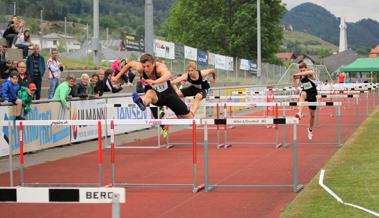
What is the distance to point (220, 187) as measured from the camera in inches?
476

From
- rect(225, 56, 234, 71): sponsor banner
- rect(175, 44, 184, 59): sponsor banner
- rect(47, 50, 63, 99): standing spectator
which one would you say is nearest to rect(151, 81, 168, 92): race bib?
rect(47, 50, 63, 99): standing spectator

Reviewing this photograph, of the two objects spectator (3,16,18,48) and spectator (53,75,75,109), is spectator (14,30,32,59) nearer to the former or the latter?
spectator (3,16,18,48)

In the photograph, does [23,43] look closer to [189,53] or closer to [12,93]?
[12,93]

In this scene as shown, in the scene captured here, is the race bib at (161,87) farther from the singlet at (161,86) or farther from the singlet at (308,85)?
the singlet at (308,85)

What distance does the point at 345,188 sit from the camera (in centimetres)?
1131

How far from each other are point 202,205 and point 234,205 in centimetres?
44

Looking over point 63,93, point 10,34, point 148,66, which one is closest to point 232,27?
point 10,34

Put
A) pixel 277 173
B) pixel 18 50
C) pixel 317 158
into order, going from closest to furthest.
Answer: pixel 277 173 → pixel 317 158 → pixel 18 50

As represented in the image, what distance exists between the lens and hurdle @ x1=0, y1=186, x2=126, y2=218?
5270 millimetres

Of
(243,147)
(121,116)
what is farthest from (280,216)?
(121,116)

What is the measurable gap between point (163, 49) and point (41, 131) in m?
16.8

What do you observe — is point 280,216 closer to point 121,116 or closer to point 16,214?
point 16,214

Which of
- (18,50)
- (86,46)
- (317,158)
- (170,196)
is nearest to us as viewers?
(170,196)

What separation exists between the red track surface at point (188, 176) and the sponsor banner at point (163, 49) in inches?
455
